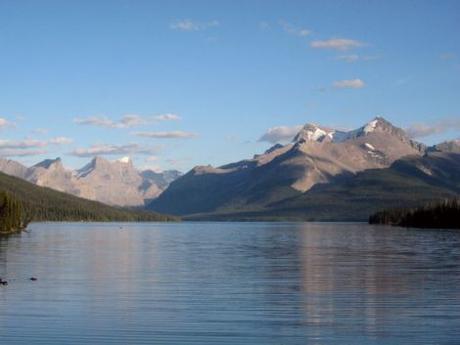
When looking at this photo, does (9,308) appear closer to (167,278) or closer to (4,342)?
(4,342)

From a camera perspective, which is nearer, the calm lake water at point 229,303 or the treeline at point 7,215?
the calm lake water at point 229,303

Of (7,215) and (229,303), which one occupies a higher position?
(7,215)

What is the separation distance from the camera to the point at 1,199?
17450 centimetres

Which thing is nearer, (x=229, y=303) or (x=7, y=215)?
(x=229, y=303)

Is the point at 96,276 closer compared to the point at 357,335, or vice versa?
the point at 357,335

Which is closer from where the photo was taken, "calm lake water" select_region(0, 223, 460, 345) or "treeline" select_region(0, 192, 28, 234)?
"calm lake water" select_region(0, 223, 460, 345)

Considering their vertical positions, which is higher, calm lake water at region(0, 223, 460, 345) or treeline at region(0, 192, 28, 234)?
treeline at region(0, 192, 28, 234)

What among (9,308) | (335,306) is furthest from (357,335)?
(9,308)

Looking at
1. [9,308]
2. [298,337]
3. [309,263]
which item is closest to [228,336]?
[298,337]

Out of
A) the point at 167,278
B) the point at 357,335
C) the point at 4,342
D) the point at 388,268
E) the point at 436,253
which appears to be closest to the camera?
the point at 4,342

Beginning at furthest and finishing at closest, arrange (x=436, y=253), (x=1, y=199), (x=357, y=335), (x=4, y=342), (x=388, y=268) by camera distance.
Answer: (x=1, y=199), (x=436, y=253), (x=388, y=268), (x=357, y=335), (x=4, y=342)

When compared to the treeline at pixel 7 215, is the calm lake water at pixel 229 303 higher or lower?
lower

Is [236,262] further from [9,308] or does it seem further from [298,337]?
[298,337]

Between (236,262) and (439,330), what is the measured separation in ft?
159
